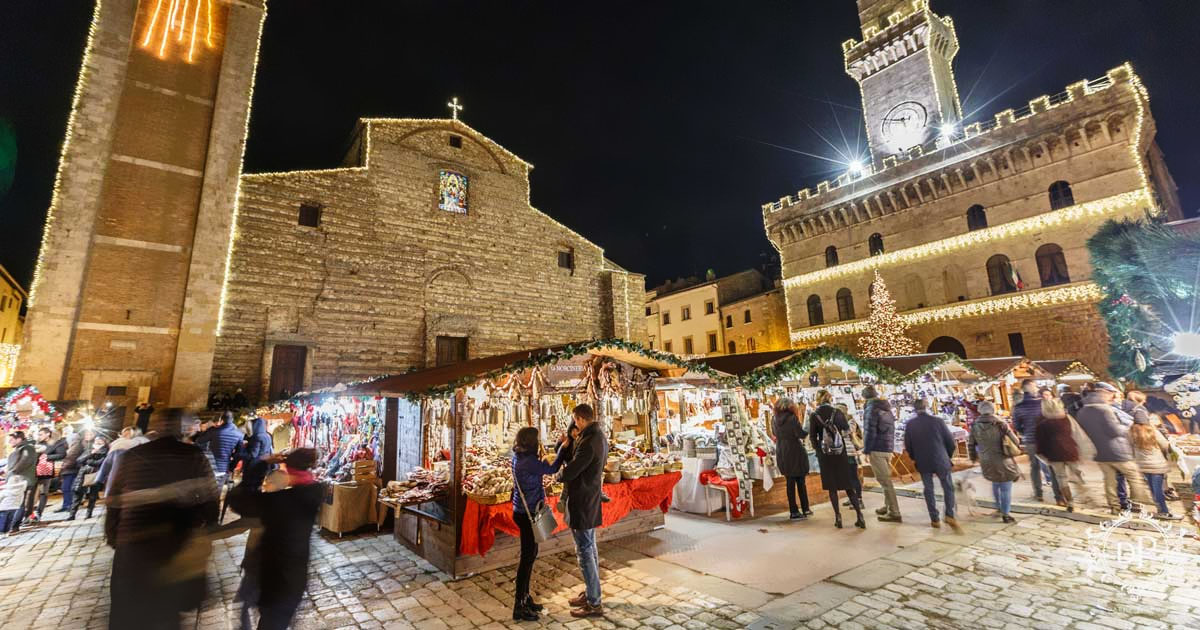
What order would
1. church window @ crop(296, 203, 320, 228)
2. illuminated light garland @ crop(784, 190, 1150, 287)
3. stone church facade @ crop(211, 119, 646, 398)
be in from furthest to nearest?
illuminated light garland @ crop(784, 190, 1150, 287) < church window @ crop(296, 203, 320, 228) < stone church facade @ crop(211, 119, 646, 398)

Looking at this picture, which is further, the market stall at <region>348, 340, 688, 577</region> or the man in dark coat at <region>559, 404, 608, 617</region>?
the market stall at <region>348, 340, 688, 577</region>

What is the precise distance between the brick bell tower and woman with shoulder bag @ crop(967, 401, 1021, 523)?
712 inches

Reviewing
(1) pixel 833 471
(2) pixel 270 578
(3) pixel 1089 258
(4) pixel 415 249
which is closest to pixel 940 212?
(3) pixel 1089 258

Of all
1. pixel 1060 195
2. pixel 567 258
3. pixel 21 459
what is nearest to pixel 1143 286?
pixel 1060 195

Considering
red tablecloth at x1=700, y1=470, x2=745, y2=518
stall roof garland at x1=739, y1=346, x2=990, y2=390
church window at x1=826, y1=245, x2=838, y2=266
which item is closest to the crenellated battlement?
church window at x1=826, y1=245, x2=838, y2=266

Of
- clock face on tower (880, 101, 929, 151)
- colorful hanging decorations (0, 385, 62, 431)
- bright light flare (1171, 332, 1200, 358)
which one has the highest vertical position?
clock face on tower (880, 101, 929, 151)

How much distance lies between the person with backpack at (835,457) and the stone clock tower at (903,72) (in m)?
22.4

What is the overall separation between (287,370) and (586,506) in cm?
1461

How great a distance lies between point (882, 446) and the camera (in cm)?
716

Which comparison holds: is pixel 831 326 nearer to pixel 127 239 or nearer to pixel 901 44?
pixel 901 44

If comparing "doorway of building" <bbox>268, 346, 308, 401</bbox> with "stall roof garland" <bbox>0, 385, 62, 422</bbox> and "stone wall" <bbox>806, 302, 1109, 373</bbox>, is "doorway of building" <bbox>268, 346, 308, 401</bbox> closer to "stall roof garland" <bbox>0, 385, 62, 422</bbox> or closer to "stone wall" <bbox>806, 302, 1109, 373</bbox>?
"stall roof garland" <bbox>0, 385, 62, 422</bbox>

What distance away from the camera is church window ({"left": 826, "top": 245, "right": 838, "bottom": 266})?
2517 cm

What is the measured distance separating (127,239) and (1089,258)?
103 ft

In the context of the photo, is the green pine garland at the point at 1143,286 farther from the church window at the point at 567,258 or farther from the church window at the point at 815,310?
the church window at the point at 567,258
